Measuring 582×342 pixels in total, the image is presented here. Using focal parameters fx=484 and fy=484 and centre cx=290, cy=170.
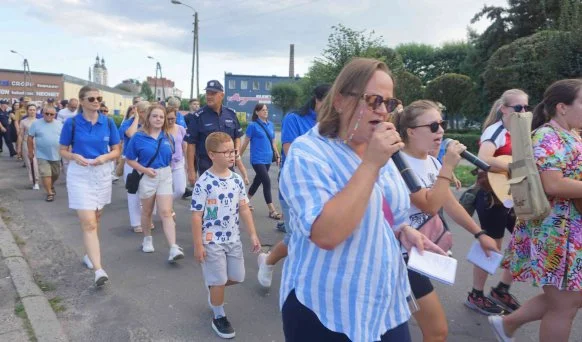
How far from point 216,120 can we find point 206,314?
2.59 metres

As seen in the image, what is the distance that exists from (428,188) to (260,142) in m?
4.92

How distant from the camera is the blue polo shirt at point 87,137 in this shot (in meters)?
4.75

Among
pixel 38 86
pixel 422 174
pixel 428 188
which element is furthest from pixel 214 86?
pixel 38 86

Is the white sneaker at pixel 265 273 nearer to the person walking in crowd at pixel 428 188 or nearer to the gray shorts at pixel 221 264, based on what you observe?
the gray shorts at pixel 221 264

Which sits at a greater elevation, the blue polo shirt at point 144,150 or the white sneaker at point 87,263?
the blue polo shirt at point 144,150

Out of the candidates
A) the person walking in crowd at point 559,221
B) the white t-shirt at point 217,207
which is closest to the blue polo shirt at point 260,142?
the white t-shirt at point 217,207

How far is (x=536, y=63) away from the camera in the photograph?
15672 mm

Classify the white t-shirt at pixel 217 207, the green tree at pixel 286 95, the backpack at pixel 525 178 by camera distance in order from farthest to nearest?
1. the green tree at pixel 286 95
2. the white t-shirt at pixel 217 207
3. the backpack at pixel 525 178

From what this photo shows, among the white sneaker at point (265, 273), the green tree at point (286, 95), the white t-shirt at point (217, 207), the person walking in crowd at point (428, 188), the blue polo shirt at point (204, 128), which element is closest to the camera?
the person walking in crowd at point (428, 188)

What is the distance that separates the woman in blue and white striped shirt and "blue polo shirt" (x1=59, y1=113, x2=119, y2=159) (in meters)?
3.64

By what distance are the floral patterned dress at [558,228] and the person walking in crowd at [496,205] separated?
90cm

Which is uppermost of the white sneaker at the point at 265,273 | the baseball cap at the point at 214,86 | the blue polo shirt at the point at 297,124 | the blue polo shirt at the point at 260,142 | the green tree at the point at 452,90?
the green tree at the point at 452,90

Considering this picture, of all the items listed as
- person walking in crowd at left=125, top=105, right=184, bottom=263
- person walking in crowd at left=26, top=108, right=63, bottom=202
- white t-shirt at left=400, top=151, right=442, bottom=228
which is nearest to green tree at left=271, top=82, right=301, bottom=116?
person walking in crowd at left=26, top=108, right=63, bottom=202

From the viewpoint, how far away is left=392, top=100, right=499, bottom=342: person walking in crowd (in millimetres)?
2383
